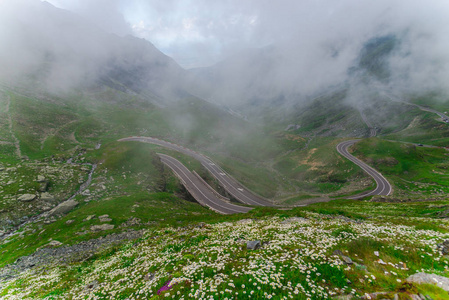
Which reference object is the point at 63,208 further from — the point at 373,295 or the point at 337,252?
the point at 373,295

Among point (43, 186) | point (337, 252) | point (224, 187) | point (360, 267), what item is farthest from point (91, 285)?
point (224, 187)

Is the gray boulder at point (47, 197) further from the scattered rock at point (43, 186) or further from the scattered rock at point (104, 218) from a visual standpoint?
the scattered rock at point (104, 218)

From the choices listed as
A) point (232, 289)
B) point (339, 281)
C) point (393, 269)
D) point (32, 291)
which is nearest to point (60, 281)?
point (32, 291)

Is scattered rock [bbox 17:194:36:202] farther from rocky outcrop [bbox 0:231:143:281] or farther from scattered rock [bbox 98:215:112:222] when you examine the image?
rocky outcrop [bbox 0:231:143:281]

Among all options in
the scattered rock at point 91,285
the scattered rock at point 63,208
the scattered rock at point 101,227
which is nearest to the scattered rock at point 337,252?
the scattered rock at point 91,285

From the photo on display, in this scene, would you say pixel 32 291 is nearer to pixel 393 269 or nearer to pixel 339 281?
pixel 339 281
